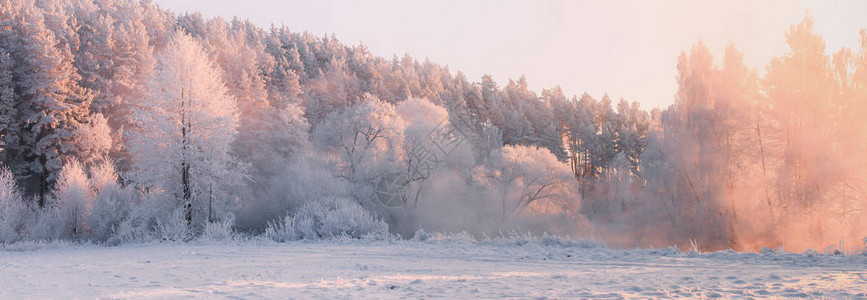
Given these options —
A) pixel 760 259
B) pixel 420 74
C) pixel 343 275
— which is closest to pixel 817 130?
pixel 760 259

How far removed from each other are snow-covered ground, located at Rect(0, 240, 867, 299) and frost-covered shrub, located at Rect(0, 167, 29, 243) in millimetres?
9194

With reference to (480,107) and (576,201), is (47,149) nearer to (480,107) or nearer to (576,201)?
(576,201)

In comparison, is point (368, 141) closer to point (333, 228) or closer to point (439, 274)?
point (333, 228)

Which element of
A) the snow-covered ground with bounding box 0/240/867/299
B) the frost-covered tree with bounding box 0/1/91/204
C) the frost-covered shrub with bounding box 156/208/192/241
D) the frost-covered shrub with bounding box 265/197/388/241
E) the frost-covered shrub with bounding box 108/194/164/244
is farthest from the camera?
the frost-covered tree with bounding box 0/1/91/204

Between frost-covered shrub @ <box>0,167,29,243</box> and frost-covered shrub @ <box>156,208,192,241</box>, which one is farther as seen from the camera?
frost-covered shrub @ <box>0,167,29,243</box>

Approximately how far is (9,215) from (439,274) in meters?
21.0

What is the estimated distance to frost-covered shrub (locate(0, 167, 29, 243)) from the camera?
1798cm

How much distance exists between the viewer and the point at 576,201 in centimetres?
3722

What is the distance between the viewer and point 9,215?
19531mm

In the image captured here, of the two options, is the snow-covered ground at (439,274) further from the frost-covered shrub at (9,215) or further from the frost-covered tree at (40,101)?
the frost-covered tree at (40,101)

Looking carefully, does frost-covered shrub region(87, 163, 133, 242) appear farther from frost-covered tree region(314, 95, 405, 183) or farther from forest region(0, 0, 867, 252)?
frost-covered tree region(314, 95, 405, 183)

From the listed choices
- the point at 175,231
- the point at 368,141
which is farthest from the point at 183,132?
the point at 368,141

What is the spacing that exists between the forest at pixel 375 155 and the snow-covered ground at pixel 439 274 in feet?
13.4

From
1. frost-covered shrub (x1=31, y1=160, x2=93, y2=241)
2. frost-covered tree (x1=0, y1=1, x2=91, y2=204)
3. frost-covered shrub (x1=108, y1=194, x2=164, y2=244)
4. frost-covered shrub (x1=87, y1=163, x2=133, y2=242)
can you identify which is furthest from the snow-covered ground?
frost-covered tree (x1=0, y1=1, x2=91, y2=204)
